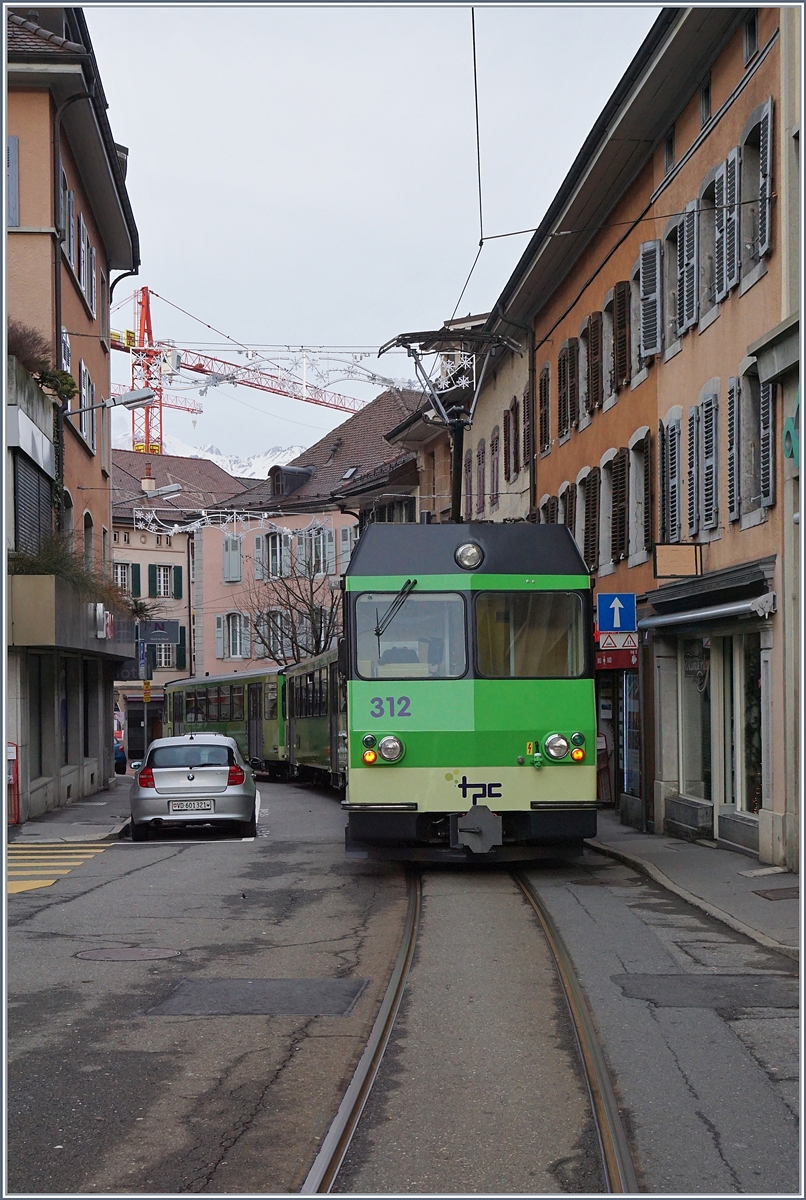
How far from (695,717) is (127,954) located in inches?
434

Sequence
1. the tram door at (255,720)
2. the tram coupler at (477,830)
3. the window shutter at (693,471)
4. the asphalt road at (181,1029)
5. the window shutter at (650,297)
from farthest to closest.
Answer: the tram door at (255,720)
the window shutter at (650,297)
the window shutter at (693,471)
the tram coupler at (477,830)
the asphalt road at (181,1029)

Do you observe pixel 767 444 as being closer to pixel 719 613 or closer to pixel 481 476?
pixel 719 613

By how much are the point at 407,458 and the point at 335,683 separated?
2742 cm

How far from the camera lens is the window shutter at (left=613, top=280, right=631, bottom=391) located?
23.5m

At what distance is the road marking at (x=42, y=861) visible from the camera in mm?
15070

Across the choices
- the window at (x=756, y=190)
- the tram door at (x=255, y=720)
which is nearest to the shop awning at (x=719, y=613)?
the window at (x=756, y=190)

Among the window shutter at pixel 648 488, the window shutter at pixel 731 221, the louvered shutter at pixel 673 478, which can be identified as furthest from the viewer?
the window shutter at pixel 648 488

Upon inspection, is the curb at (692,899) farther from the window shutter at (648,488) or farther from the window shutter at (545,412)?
the window shutter at (545,412)

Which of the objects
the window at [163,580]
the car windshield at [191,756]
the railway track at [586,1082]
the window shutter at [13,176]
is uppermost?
the window shutter at [13,176]

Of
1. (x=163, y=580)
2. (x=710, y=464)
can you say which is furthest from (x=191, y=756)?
(x=163, y=580)

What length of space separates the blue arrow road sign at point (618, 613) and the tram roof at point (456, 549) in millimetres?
4100

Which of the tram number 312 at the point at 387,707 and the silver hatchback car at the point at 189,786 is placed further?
the silver hatchback car at the point at 189,786

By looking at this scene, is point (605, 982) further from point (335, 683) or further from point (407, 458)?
point (407, 458)

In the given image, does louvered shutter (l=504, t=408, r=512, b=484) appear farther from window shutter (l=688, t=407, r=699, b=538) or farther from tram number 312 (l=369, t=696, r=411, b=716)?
tram number 312 (l=369, t=696, r=411, b=716)
